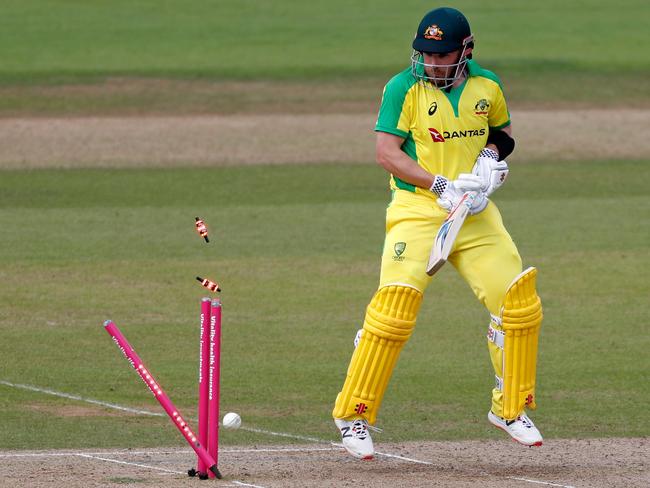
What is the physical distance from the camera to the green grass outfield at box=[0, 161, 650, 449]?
9102 millimetres

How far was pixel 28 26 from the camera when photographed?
3397cm

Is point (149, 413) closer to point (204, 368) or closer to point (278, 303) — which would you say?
point (204, 368)

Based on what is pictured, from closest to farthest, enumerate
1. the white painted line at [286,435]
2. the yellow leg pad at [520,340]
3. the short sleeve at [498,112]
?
the yellow leg pad at [520,340], the short sleeve at [498,112], the white painted line at [286,435]

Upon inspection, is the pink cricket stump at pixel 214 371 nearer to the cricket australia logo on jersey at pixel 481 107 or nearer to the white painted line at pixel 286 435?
the white painted line at pixel 286 435

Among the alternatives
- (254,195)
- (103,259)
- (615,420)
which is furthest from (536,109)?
(615,420)

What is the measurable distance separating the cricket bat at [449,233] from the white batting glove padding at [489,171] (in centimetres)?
20

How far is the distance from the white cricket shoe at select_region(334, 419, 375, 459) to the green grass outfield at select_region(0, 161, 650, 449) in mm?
1134

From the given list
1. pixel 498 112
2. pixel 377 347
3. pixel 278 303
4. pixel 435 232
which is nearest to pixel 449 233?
pixel 435 232

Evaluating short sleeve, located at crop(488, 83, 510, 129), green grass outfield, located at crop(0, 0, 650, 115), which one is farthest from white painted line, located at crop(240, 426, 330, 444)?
green grass outfield, located at crop(0, 0, 650, 115)

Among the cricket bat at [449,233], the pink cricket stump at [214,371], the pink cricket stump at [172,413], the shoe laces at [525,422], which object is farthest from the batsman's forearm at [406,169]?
the pink cricket stump at [172,413]

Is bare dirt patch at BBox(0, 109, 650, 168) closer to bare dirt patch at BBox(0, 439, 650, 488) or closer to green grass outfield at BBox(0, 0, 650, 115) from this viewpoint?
green grass outfield at BBox(0, 0, 650, 115)

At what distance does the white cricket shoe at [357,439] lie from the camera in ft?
24.1

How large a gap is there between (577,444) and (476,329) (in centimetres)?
324

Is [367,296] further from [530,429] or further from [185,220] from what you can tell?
[530,429]
